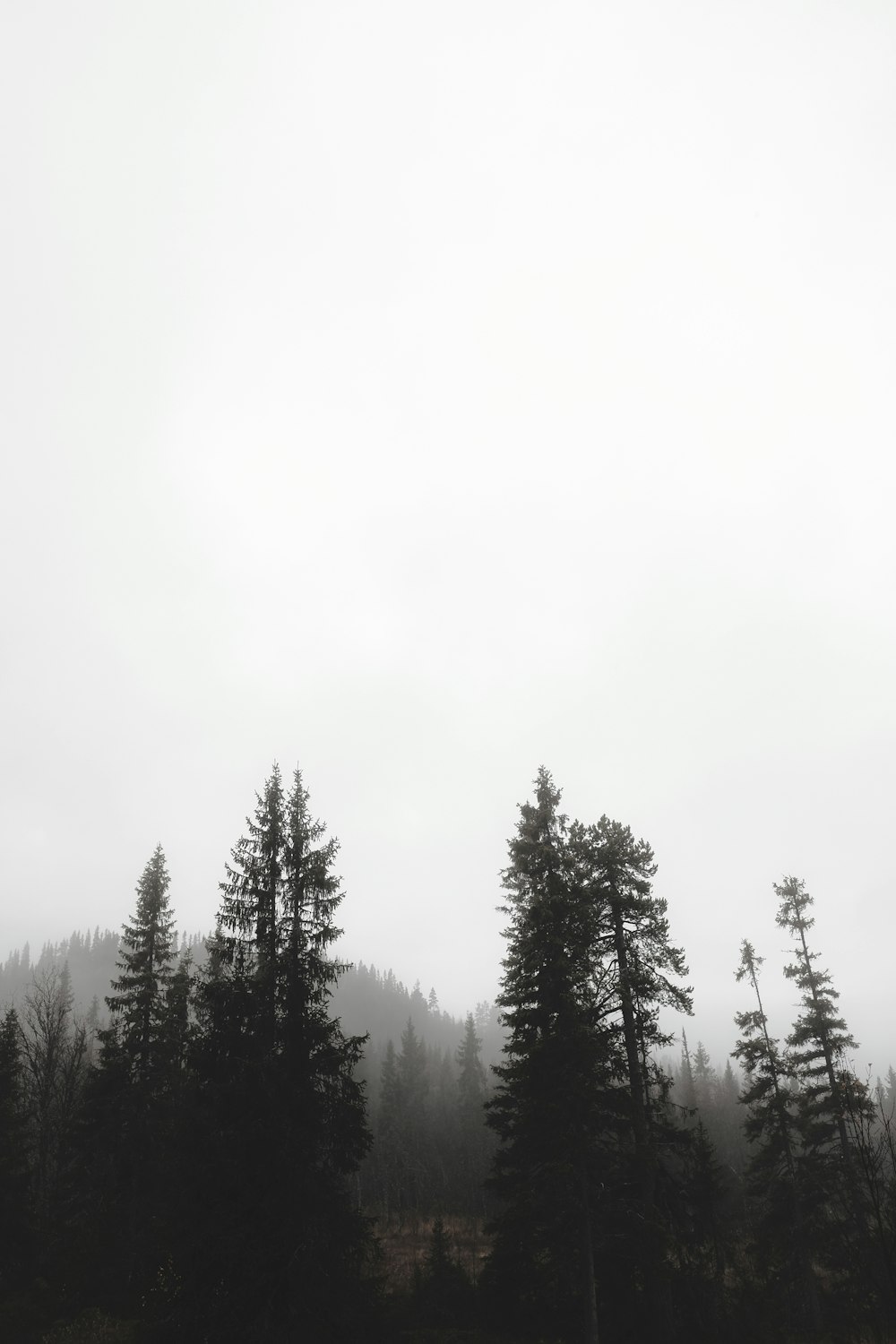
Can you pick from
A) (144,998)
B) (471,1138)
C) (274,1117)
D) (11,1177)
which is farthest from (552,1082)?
(471,1138)

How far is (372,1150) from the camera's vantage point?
72.6 feet

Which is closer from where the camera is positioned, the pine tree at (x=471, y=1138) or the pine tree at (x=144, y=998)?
the pine tree at (x=144, y=998)

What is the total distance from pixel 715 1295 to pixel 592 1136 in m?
10.5

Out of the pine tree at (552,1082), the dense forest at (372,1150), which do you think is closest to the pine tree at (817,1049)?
the dense forest at (372,1150)

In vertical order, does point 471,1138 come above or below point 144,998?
below

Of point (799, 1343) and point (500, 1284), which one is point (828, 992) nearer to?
point (799, 1343)

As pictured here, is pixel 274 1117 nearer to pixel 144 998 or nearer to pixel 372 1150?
pixel 372 1150

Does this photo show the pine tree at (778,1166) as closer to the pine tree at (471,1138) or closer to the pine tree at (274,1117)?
the pine tree at (274,1117)

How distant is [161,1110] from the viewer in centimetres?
2858

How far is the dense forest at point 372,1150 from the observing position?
55.0 ft

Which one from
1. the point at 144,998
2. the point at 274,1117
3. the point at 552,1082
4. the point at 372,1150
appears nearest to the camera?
the point at 274,1117

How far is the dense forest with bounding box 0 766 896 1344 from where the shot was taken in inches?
659

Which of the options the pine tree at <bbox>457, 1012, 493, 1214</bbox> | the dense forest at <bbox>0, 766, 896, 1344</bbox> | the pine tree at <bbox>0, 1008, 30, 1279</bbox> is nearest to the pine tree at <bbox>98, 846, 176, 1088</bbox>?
the dense forest at <bbox>0, 766, 896, 1344</bbox>

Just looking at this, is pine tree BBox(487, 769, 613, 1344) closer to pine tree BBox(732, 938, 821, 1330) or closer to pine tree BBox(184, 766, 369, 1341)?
pine tree BBox(184, 766, 369, 1341)
